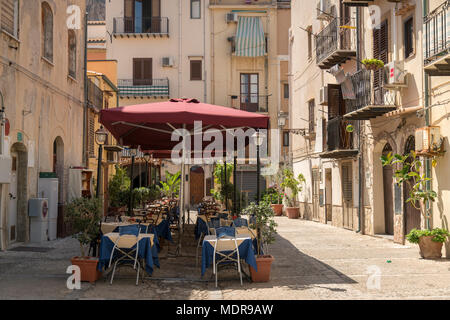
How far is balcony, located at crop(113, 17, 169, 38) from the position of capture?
34.7 meters

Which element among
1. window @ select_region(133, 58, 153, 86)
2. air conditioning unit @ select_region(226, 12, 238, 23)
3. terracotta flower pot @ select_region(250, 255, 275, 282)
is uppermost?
air conditioning unit @ select_region(226, 12, 238, 23)

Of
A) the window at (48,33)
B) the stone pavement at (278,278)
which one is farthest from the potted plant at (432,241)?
the window at (48,33)

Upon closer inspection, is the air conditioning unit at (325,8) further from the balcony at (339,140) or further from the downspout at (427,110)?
the downspout at (427,110)

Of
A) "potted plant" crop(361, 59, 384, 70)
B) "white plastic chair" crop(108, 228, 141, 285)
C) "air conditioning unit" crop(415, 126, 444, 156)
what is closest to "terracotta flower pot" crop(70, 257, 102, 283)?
"white plastic chair" crop(108, 228, 141, 285)

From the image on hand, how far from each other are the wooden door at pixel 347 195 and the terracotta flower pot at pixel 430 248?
7.34 metres

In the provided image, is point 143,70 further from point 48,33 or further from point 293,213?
point 48,33

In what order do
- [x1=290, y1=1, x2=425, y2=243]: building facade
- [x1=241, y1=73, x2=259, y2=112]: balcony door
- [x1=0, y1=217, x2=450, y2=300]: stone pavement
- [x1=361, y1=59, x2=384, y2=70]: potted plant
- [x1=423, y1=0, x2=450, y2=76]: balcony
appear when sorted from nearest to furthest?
1. [x1=0, y1=217, x2=450, y2=300]: stone pavement
2. [x1=423, y1=0, x2=450, y2=76]: balcony
3. [x1=290, y1=1, x2=425, y2=243]: building facade
4. [x1=361, y1=59, x2=384, y2=70]: potted plant
5. [x1=241, y1=73, x2=259, y2=112]: balcony door

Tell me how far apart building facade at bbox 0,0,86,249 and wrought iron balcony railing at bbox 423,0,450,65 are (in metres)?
9.43

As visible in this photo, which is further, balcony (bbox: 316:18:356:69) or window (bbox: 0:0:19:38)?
balcony (bbox: 316:18:356:69)

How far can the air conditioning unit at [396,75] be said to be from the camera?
13.8 m

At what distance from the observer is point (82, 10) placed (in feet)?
60.3

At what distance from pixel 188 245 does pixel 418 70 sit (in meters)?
7.25

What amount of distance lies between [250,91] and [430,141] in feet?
78.5

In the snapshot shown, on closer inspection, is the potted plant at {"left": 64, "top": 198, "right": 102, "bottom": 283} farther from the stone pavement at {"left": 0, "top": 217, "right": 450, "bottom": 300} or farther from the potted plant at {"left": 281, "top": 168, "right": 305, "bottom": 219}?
the potted plant at {"left": 281, "top": 168, "right": 305, "bottom": 219}
